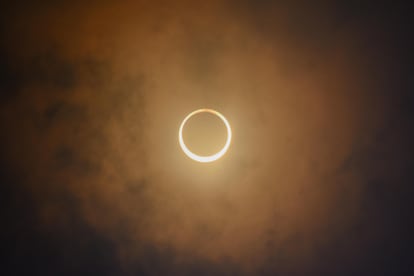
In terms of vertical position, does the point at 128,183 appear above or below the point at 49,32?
below

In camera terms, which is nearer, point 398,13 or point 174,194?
point 398,13

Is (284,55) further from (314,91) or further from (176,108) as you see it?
(176,108)

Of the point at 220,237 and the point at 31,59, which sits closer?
the point at 31,59

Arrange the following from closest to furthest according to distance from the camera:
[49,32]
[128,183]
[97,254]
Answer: [49,32]
[128,183]
[97,254]

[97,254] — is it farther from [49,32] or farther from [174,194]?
[49,32]

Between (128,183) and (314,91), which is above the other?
(314,91)

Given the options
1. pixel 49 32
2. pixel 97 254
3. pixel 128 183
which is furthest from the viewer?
pixel 97 254

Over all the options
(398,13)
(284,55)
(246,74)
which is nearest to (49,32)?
(246,74)

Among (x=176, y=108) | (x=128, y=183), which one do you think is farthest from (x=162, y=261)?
(x=176, y=108)

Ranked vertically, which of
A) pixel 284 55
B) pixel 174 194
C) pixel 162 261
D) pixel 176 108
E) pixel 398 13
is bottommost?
pixel 162 261
